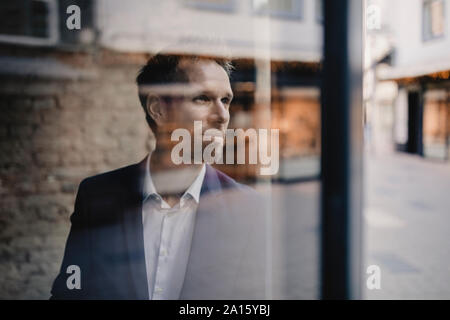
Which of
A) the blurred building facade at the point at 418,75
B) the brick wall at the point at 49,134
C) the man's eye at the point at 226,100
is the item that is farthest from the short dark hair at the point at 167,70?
the blurred building facade at the point at 418,75

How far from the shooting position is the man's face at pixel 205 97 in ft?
5.20

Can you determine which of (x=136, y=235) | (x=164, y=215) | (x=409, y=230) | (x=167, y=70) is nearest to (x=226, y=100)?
(x=167, y=70)

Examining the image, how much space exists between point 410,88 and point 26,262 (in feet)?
42.1

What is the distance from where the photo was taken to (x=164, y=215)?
5.30 ft

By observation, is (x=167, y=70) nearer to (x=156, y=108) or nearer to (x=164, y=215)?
(x=156, y=108)

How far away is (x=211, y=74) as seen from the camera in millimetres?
1596

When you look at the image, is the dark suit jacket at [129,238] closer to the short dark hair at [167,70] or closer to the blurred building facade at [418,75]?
the short dark hair at [167,70]

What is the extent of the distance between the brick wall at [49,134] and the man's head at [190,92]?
1.21m

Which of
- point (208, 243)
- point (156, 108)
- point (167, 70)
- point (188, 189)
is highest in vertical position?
point (167, 70)

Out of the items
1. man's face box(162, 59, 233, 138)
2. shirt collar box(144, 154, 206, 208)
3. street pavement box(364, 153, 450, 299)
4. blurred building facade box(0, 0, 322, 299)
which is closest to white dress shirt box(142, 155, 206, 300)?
shirt collar box(144, 154, 206, 208)

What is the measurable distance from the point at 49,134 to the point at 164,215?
6.94 feet

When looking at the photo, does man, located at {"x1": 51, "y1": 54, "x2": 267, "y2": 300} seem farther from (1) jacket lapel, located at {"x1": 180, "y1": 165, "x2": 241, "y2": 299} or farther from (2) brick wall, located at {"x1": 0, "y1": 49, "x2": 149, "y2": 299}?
(2) brick wall, located at {"x1": 0, "y1": 49, "x2": 149, "y2": 299}

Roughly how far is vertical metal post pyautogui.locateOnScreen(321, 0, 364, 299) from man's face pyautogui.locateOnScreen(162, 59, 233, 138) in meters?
0.71

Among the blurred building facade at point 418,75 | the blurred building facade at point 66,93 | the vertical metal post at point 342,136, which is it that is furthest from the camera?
the blurred building facade at point 418,75
